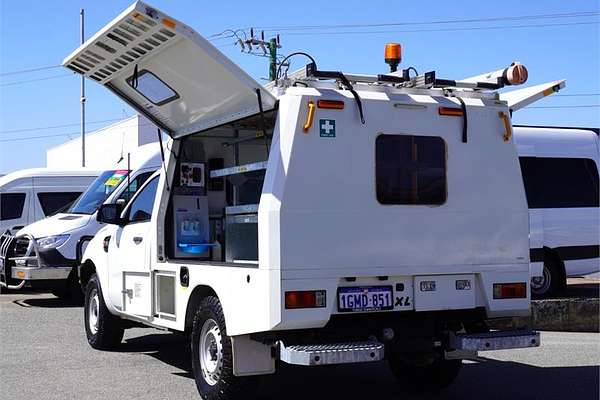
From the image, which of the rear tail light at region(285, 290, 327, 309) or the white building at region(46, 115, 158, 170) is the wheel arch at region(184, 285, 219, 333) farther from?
the white building at region(46, 115, 158, 170)

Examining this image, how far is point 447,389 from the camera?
25.2 ft

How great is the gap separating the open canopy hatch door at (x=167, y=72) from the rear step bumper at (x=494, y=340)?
93.3 inches

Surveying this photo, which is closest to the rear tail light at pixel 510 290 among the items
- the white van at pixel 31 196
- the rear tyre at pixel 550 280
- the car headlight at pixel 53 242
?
the rear tyre at pixel 550 280

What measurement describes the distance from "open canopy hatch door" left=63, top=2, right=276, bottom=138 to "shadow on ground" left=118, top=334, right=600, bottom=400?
8.39ft

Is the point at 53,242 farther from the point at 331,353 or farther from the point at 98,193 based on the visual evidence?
the point at 331,353

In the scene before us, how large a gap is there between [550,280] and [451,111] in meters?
8.40

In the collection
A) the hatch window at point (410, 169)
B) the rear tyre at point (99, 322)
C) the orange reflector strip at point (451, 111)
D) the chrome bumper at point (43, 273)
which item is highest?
the orange reflector strip at point (451, 111)

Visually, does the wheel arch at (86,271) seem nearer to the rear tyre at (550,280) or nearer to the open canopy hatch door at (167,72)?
the open canopy hatch door at (167,72)

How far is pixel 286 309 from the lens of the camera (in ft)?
19.1

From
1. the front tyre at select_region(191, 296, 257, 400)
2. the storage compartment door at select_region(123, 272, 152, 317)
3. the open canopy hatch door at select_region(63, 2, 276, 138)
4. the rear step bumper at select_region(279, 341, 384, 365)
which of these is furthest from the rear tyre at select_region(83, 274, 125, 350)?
the rear step bumper at select_region(279, 341, 384, 365)

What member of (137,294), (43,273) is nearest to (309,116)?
(137,294)

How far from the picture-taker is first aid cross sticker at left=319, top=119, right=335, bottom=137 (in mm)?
6082

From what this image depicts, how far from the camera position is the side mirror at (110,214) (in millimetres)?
8484

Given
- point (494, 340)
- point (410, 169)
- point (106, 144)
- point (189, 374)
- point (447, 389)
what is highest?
→ point (106, 144)
